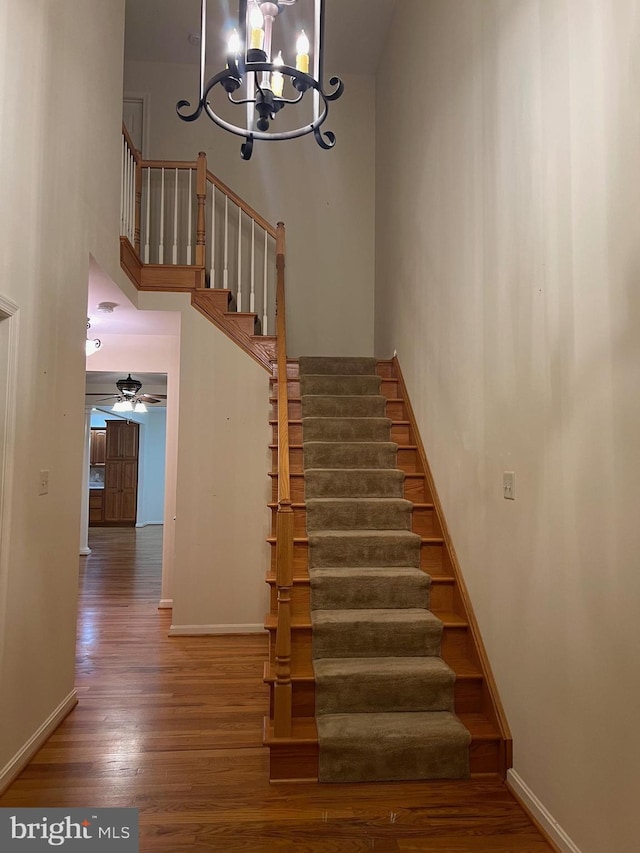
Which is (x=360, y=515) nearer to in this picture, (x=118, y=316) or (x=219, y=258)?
(x=118, y=316)

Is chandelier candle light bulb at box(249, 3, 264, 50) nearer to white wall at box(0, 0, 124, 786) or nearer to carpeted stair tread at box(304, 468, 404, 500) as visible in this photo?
white wall at box(0, 0, 124, 786)

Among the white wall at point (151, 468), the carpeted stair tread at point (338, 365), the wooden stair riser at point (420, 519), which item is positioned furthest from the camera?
the white wall at point (151, 468)

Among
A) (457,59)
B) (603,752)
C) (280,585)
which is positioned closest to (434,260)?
(457,59)

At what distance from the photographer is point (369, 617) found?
8.97ft

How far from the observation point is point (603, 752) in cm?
167

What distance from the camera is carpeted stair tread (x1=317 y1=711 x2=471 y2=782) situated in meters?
2.26

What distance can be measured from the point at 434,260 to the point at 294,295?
2.60 metres

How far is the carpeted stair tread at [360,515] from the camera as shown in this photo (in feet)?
11.0

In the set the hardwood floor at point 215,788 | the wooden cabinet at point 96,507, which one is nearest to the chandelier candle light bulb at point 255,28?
the hardwood floor at point 215,788

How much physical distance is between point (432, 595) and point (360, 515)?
Answer: 2.19 ft

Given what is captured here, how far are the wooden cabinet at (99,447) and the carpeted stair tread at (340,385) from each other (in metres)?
9.09

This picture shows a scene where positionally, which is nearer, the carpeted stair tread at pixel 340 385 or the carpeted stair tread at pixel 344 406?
the carpeted stair tread at pixel 344 406

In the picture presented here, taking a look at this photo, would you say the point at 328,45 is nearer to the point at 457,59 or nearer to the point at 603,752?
the point at 457,59

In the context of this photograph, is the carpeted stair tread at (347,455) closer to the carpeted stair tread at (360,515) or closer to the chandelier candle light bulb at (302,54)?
the carpeted stair tread at (360,515)
